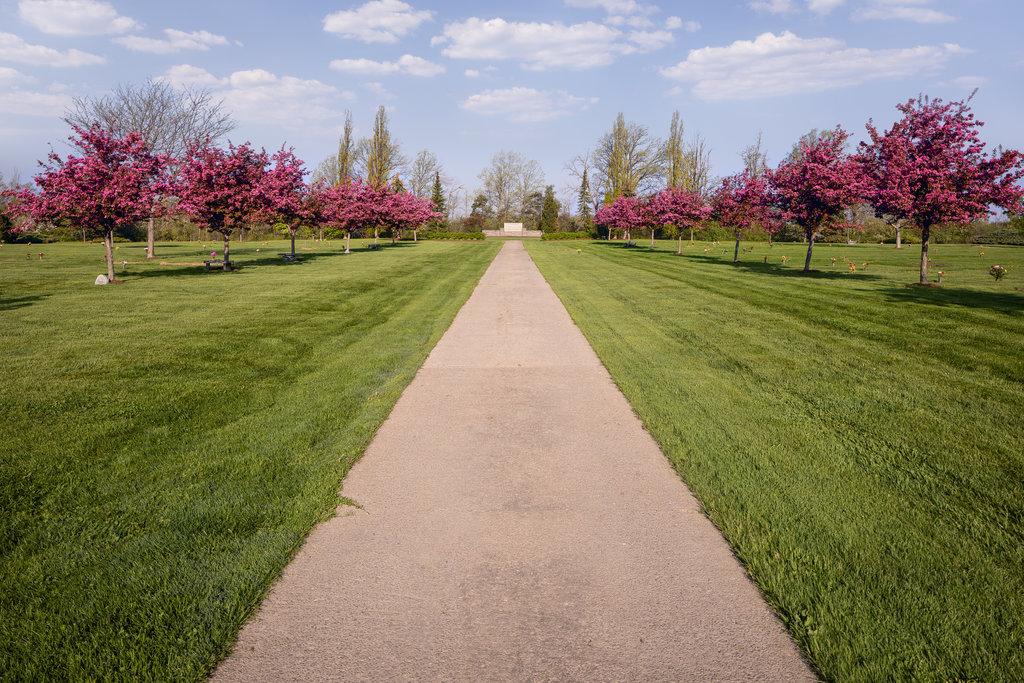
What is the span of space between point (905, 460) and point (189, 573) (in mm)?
5785

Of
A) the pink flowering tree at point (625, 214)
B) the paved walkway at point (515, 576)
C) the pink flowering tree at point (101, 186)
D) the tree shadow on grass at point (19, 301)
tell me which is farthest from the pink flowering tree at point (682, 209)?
the paved walkway at point (515, 576)

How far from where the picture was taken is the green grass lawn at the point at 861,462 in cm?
277

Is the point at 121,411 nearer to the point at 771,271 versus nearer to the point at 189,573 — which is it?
the point at 189,573

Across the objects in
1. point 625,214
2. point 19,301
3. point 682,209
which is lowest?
point 19,301

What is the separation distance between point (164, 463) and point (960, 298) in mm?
18453

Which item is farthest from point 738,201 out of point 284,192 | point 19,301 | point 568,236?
point 568,236

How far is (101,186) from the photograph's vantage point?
17.0m

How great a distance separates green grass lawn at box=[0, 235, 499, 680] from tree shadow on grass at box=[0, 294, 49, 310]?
1.92ft

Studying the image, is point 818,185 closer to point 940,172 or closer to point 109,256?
point 940,172

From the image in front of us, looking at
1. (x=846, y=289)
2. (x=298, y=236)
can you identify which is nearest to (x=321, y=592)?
(x=846, y=289)

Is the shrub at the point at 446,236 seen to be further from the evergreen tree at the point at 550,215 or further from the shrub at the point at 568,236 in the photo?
the evergreen tree at the point at 550,215

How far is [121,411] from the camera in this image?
19.2 feet

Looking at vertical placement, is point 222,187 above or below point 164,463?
above

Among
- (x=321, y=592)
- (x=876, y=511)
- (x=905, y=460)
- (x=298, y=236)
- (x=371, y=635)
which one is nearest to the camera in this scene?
(x=371, y=635)
